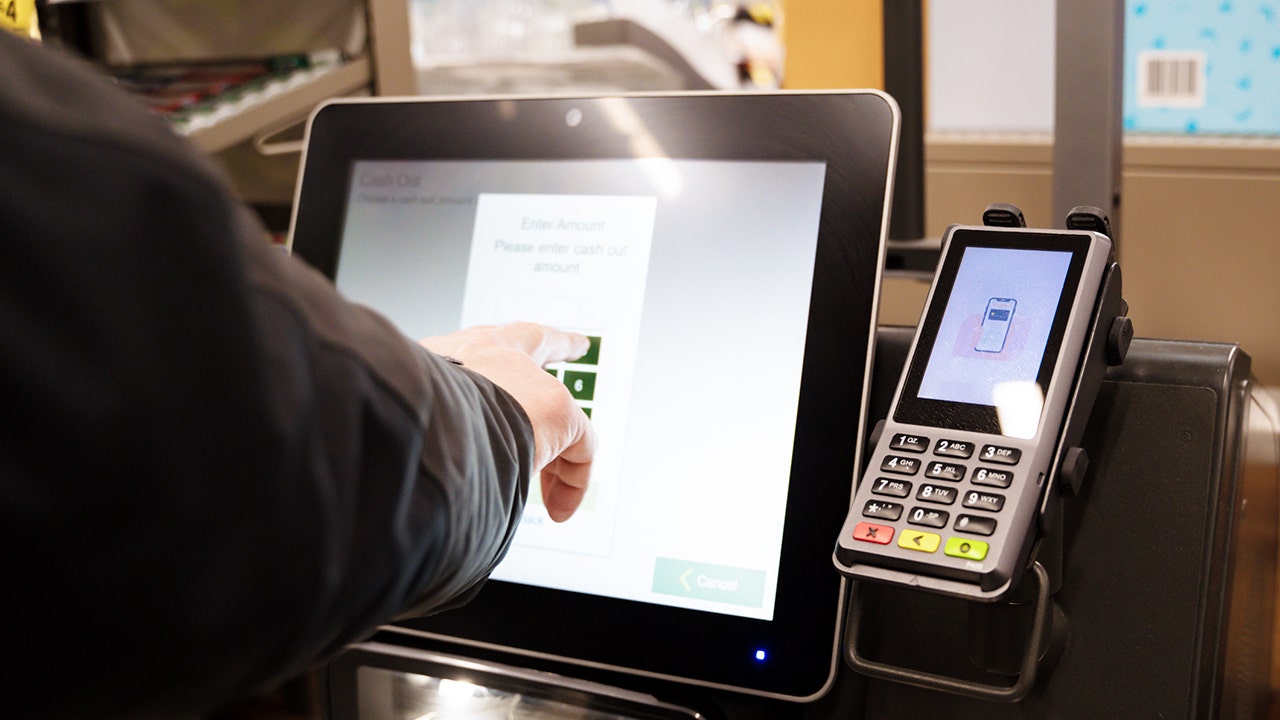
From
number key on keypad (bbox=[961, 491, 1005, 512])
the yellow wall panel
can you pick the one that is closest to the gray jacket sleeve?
number key on keypad (bbox=[961, 491, 1005, 512])

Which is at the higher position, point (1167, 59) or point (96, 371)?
point (1167, 59)

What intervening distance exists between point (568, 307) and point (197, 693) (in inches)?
16.3

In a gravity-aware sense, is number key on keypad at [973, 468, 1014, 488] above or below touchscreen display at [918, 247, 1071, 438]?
below

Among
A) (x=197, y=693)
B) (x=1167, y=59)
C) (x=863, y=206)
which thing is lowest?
(x=197, y=693)

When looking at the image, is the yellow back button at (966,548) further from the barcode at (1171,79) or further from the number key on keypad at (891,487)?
the barcode at (1171,79)

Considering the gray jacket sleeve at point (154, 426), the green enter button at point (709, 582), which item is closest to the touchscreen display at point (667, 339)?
the green enter button at point (709, 582)

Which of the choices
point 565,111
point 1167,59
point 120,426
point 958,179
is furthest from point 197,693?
point 1167,59

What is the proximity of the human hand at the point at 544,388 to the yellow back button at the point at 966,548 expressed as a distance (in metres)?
0.17

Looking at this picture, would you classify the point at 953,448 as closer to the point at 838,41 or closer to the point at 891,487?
the point at 891,487

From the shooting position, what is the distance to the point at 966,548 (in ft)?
1.52

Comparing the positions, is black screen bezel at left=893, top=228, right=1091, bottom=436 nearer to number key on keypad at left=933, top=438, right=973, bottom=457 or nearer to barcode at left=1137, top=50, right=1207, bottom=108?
number key on keypad at left=933, top=438, right=973, bottom=457

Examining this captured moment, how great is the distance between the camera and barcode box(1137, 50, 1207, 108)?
981mm

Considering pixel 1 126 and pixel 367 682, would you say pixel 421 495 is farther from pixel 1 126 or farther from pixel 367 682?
pixel 367 682

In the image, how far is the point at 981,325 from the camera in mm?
534
